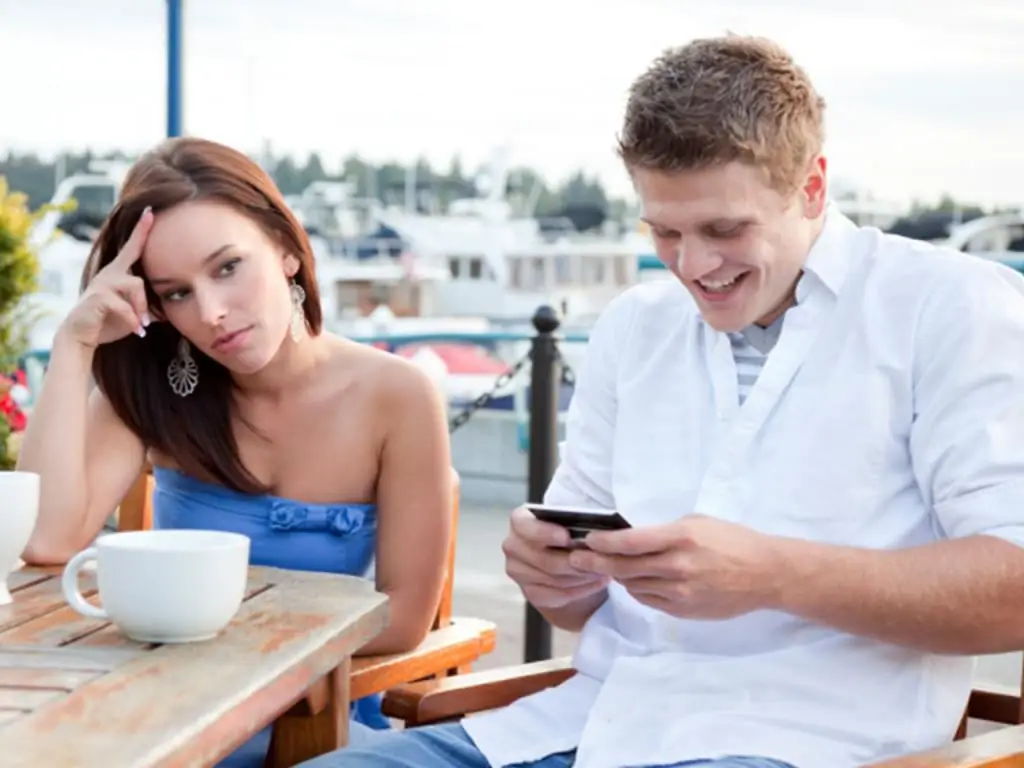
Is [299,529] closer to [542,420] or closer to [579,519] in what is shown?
[579,519]

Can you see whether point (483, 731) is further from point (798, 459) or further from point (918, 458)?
point (918, 458)

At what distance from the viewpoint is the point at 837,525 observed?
1.86 meters

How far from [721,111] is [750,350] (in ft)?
1.28

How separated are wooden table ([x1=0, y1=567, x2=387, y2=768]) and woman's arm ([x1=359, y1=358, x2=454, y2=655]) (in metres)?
0.39

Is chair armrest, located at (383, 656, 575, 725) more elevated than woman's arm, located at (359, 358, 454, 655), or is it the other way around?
woman's arm, located at (359, 358, 454, 655)

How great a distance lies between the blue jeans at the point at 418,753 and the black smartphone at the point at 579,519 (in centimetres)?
39

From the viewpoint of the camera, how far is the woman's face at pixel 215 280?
93.0 inches

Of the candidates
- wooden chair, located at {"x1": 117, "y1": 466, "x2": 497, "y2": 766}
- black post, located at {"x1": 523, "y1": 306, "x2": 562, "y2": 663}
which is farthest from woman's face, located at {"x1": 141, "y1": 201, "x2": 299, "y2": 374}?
black post, located at {"x1": 523, "y1": 306, "x2": 562, "y2": 663}

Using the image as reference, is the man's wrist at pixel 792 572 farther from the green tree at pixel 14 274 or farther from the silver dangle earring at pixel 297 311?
the green tree at pixel 14 274

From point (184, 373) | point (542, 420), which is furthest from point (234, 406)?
point (542, 420)

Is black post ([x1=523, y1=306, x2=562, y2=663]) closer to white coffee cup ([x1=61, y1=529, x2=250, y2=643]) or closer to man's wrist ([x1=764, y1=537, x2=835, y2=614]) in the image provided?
man's wrist ([x1=764, y1=537, x2=835, y2=614])

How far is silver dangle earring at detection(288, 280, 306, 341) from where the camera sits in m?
2.59

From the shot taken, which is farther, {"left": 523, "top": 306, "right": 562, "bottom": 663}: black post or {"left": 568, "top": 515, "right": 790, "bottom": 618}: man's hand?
{"left": 523, "top": 306, "right": 562, "bottom": 663}: black post

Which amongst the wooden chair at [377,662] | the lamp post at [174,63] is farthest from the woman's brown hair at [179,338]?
the lamp post at [174,63]
